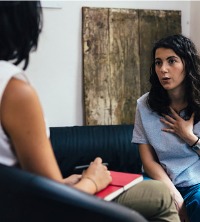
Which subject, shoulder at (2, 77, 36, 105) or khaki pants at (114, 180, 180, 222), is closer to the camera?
shoulder at (2, 77, 36, 105)

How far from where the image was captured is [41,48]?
90.0 inches

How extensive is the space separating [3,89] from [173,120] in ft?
3.37

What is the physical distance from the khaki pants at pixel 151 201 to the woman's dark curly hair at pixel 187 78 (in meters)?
0.70

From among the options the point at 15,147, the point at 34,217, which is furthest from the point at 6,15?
the point at 34,217

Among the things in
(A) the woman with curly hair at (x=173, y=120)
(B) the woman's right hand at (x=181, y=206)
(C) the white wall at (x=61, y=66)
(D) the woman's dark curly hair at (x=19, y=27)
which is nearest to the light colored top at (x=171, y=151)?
(A) the woman with curly hair at (x=173, y=120)

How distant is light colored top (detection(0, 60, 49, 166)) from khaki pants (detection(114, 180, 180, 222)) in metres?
0.35

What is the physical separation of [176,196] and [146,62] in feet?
4.21

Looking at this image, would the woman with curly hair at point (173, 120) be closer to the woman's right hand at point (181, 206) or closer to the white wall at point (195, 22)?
the woman's right hand at point (181, 206)

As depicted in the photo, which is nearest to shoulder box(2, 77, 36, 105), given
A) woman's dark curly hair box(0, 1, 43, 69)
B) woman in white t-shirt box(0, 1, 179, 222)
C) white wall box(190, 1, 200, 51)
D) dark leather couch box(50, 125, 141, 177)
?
woman in white t-shirt box(0, 1, 179, 222)

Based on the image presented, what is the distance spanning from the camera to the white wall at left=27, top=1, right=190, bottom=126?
2.29 m

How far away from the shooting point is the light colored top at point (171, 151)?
1.60m

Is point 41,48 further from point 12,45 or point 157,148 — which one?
point 12,45

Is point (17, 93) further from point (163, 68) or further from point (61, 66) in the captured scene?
point (61, 66)

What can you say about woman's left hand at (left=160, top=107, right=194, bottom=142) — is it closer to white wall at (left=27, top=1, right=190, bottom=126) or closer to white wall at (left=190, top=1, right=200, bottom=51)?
white wall at (left=27, top=1, right=190, bottom=126)
